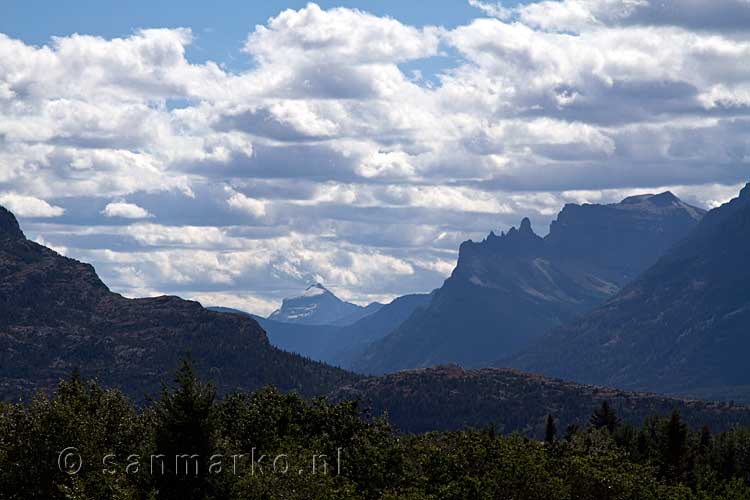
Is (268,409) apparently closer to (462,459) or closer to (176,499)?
(462,459)

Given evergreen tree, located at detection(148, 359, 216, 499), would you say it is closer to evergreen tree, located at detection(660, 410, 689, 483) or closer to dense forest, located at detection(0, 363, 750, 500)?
dense forest, located at detection(0, 363, 750, 500)

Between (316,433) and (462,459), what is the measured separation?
18448mm

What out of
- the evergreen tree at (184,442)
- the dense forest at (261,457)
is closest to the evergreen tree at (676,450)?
the dense forest at (261,457)

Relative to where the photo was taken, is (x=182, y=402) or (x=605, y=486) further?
(x=605, y=486)

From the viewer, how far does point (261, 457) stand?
98125mm

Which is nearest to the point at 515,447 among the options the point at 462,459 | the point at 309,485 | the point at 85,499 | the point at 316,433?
the point at 462,459

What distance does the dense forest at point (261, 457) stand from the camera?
286 feet

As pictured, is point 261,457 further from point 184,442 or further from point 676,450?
point 676,450

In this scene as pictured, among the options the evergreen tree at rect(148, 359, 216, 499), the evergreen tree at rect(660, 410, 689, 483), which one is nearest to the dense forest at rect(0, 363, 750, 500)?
the evergreen tree at rect(148, 359, 216, 499)

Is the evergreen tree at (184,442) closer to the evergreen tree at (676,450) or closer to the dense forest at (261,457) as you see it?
the dense forest at (261,457)

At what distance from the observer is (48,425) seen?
91500mm

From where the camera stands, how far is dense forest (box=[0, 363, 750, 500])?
87062 millimetres

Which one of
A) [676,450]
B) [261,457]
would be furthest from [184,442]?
[676,450]

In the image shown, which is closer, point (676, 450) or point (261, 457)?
point (261, 457)
